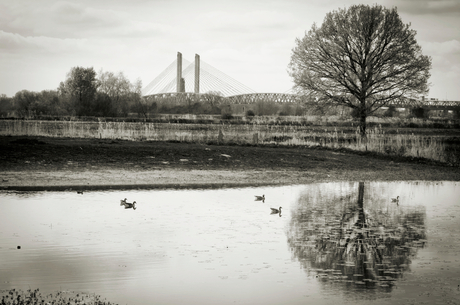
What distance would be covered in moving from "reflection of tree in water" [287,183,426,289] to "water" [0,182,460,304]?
0.02 m

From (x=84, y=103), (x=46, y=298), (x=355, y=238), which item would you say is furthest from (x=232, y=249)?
(x=84, y=103)

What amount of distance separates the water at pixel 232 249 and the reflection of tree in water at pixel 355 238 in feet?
0.07

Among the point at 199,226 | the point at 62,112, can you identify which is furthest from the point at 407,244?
the point at 62,112

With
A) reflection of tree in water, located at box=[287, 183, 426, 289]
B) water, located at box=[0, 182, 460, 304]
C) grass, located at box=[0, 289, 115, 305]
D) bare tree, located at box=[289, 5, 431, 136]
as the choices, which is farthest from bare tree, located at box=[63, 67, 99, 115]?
grass, located at box=[0, 289, 115, 305]

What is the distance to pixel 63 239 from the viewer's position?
319 inches

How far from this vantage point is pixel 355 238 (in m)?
8.42

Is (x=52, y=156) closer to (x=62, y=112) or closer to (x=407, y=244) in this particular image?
(x=407, y=244)

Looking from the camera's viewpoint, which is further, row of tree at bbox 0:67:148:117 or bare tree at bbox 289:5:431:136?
row of tree at bbox 0:67:148:117

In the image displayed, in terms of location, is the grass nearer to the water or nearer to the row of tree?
the water

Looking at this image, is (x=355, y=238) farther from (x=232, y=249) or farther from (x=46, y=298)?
(x=46, y=298)

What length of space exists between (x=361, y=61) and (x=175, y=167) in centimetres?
2220

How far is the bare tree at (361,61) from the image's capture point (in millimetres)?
34750

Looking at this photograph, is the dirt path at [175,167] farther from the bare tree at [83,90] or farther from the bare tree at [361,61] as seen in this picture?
the bare tree at [83,90]

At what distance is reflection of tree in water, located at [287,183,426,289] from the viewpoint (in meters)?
6.45
